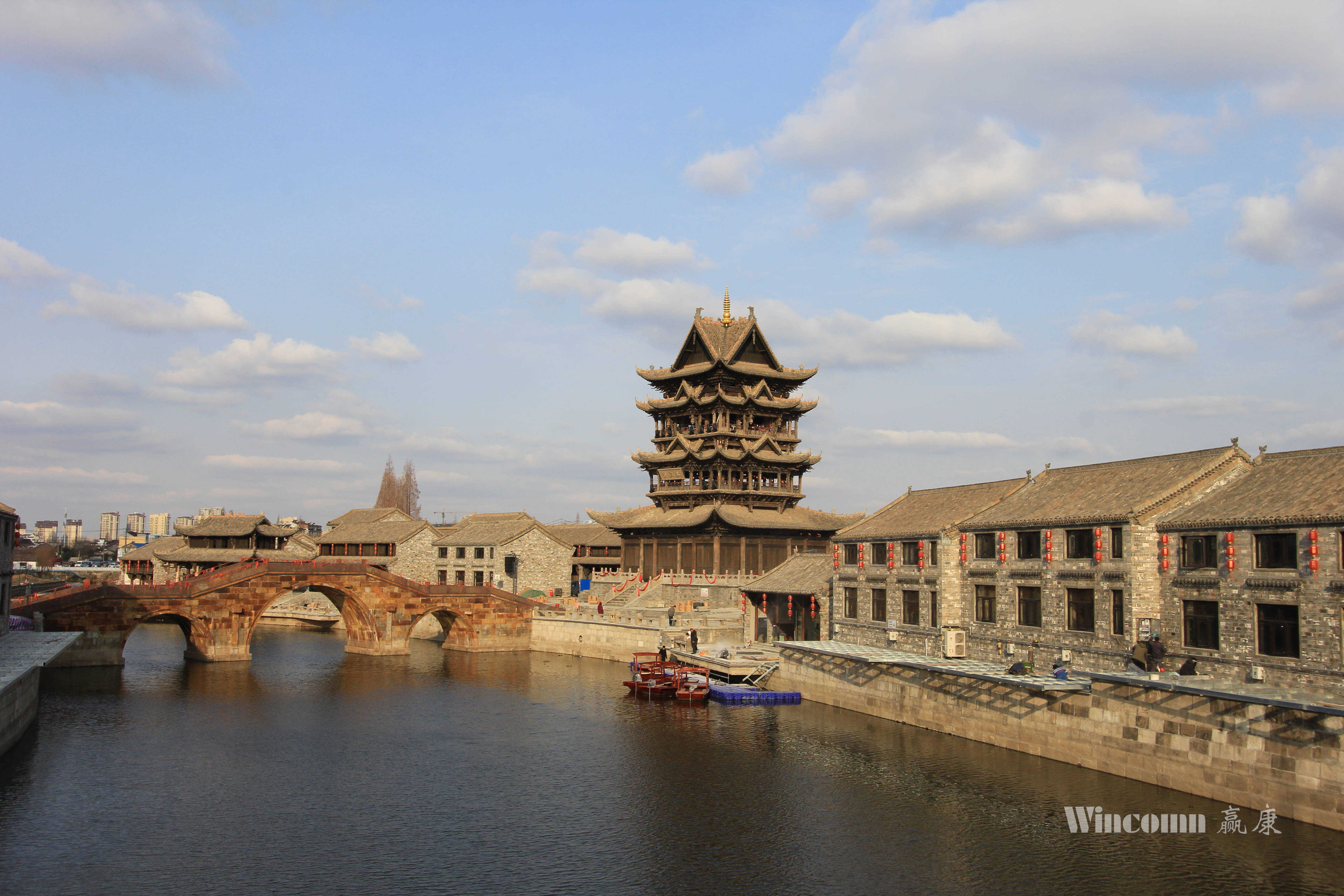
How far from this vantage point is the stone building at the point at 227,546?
10125cm

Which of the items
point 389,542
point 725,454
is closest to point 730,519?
point 725,454

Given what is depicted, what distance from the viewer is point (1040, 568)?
43844 millimetres

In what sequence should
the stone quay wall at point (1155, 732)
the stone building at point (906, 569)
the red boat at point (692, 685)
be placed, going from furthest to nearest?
the red boat at point (692, 685)
the stone building at point (906, 569)
the stone quay wall at point (1155, 732)

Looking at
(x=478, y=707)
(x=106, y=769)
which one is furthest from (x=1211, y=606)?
(x=106, y=769)

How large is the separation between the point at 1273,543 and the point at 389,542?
85.8 m

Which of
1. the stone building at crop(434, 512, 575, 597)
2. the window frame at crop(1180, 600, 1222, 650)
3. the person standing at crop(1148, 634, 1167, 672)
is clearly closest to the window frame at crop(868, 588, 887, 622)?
the person standing at crop(1148, 634, 1167, 672)

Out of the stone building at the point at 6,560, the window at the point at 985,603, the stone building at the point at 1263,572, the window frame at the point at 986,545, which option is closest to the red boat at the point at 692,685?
the window at the point at 985,603

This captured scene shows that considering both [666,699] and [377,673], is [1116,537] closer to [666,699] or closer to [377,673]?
[666,699]

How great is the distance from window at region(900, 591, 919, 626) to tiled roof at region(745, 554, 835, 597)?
24.8 feet

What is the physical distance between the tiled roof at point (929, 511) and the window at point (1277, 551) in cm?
1564

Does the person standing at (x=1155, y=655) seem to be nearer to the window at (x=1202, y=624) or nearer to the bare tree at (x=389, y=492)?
the window at (x=1202, y=624)

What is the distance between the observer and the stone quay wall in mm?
29125

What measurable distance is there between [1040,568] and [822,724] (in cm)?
1321

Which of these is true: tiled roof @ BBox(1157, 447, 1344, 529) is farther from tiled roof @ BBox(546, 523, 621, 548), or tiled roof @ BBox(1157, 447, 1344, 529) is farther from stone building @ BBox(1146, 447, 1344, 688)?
tiled roof @ BBox(546, 523, 621, 548)
